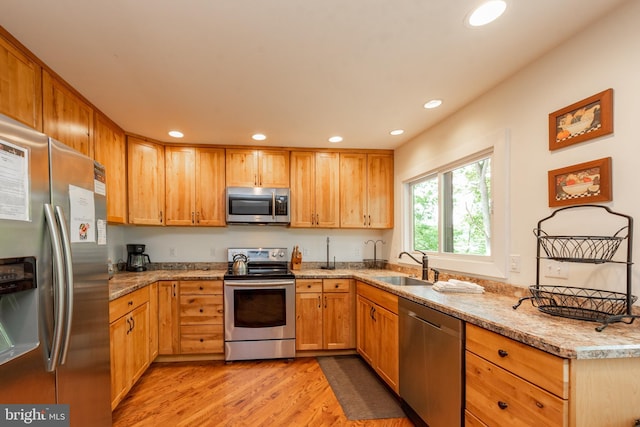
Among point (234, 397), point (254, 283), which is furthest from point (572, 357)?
point (254, 283)

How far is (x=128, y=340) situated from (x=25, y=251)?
168 cm

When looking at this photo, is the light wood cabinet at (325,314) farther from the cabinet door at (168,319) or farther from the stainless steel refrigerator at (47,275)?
the stainless steel refrigerator at (47,275)

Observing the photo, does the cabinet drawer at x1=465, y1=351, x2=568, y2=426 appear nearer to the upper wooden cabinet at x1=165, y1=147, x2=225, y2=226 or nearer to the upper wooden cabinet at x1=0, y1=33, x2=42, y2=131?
the upper wooden cabinet at x1=0, y1=33, x2=42, y2=131

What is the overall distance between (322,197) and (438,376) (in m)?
2.39

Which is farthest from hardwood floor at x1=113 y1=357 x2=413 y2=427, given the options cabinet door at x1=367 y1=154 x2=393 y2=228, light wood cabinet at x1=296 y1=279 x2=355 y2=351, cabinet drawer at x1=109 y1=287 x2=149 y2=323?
cabinet door at x1=367 y1=154 x2=393 y2=228

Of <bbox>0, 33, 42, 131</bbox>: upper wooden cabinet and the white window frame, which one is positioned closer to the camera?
<bbox>0, 33, 42, 131</bbox>: upper wooden cabinet

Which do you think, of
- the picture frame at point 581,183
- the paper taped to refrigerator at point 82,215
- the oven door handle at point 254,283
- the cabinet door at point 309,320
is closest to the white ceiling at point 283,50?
the picture frame at point 581,183

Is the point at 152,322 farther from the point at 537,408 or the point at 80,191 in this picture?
the point at 537,408

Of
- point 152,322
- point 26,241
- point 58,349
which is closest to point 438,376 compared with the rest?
point 58,349

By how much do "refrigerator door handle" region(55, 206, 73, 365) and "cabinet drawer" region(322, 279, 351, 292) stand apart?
2411 mm

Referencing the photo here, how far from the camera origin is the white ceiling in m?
1.47

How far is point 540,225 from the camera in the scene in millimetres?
1844

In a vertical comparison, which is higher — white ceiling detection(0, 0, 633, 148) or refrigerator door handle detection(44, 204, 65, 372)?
white ceiling detection(0, 0, 633, 148)

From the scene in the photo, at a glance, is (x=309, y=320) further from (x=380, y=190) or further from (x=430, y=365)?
(x=380, y=190)
